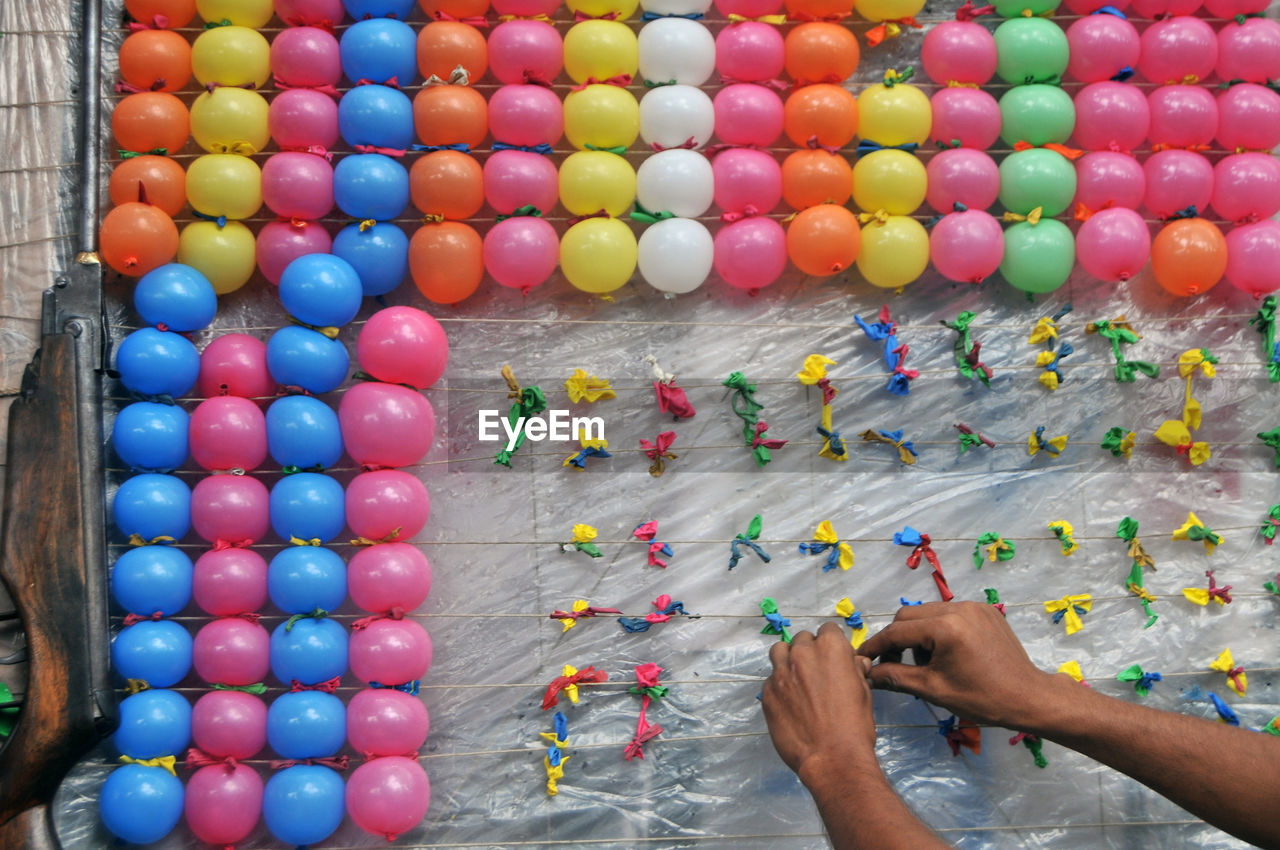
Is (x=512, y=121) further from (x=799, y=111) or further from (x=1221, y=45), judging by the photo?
(x=1221, y=45)

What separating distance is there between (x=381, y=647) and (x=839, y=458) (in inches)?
33.7

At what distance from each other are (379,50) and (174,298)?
1.78 ft

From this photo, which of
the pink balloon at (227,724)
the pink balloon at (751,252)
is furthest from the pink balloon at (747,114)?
the pink balloon at (227,724)

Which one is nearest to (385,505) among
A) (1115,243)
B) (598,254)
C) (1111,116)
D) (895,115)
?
(598,254)

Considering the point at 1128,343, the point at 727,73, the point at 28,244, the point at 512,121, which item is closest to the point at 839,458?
the point at 1128,343

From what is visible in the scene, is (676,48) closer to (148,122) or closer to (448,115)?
(448,115)

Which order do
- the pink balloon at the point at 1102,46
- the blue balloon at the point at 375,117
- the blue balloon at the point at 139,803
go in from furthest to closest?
the pink balloon at the point at 1102,46 < the blue balloon at the point at 375,117 < the blue balloon at the point at 139,803

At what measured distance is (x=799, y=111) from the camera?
1.61m

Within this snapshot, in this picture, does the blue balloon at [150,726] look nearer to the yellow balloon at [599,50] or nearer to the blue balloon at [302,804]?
the blue balloon at [302,804]

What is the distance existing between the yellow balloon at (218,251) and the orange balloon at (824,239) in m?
0.96

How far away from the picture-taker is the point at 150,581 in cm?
147

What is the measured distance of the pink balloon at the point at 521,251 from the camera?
5.05 ft

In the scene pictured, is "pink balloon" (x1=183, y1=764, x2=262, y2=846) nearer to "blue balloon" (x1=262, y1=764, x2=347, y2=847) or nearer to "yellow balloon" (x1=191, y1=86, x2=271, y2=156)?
"blue balloon" (x1=262, y1=764, x2=347, y2=847)

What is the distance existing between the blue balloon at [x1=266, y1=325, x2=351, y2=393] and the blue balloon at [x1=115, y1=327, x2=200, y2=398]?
0.14 m
